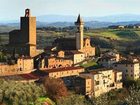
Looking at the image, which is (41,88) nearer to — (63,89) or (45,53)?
(63,89)

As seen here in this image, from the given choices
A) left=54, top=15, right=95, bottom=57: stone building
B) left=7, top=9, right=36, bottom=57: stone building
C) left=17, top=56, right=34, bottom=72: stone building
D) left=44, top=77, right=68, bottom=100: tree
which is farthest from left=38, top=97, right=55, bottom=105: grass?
left=54, top=15, right=95, bottom=57: stone building

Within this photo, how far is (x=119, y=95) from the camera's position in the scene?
4734 centimetres

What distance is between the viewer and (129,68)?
2274 inches

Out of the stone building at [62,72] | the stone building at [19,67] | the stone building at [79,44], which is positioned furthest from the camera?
the stone building at [79,44]

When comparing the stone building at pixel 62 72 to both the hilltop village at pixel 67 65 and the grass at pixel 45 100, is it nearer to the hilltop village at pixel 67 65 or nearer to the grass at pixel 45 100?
the hilltop village at pixel 67 65

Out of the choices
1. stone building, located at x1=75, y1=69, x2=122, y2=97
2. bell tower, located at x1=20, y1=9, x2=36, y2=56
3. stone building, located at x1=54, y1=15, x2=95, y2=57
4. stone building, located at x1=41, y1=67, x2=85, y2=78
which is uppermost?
bell tower, located at x1=20, y1=9, x2=36, y2=56

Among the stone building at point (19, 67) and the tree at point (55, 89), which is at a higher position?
the stone building at point (19, 67)

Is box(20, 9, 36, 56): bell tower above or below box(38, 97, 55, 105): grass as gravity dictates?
above

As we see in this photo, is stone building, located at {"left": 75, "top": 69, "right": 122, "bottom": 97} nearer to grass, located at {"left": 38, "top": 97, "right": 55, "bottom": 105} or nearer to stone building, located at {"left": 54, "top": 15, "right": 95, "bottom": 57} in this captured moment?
grass, located at {"left": 38, "top": 97, "right": 55, "bottom": 105}

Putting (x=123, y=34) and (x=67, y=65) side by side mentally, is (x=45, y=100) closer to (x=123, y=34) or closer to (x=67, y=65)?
(x=67, y=65)

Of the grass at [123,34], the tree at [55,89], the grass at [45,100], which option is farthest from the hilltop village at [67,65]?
the grass at [123,34]

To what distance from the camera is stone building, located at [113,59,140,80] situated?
5762cm

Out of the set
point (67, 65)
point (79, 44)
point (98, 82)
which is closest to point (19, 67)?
point (67, 65)

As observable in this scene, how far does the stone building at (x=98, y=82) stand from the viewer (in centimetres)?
4915
